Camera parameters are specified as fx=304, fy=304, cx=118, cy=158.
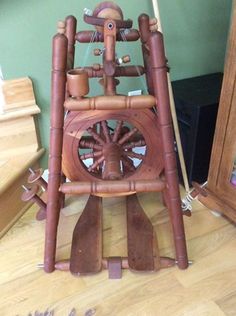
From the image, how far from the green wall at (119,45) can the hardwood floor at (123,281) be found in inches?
18.7

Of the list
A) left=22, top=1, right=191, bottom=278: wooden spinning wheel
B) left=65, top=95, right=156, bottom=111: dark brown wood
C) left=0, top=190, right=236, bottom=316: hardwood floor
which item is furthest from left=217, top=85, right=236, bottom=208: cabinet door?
left=65, top=95, right=156, bottom=111: dark brown wood

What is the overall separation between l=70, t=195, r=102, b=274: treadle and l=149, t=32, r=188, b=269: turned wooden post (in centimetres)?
29

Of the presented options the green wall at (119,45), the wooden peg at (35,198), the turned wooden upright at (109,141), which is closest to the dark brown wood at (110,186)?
the turned wooden upright at (109,141)

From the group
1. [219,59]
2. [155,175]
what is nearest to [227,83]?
[155,175]

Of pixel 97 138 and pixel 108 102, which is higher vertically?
pixel 108 102

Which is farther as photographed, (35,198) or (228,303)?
(35,198)

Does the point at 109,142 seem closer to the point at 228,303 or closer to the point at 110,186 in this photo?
the point at 110,186

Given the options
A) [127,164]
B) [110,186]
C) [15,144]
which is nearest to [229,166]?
[127,164]

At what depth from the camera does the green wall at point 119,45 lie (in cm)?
119

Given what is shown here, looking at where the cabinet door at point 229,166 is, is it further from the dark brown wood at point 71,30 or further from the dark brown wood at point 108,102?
the dark brown wood at point 71,30

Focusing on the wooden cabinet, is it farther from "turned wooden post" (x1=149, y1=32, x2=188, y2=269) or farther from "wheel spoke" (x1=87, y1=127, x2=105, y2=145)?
"wheel spoke" (x1=87, y1=127, x2=105, y2=145)

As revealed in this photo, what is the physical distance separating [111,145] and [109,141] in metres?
0.03

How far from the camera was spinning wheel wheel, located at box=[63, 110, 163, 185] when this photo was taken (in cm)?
100

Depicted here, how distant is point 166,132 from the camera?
867mm
